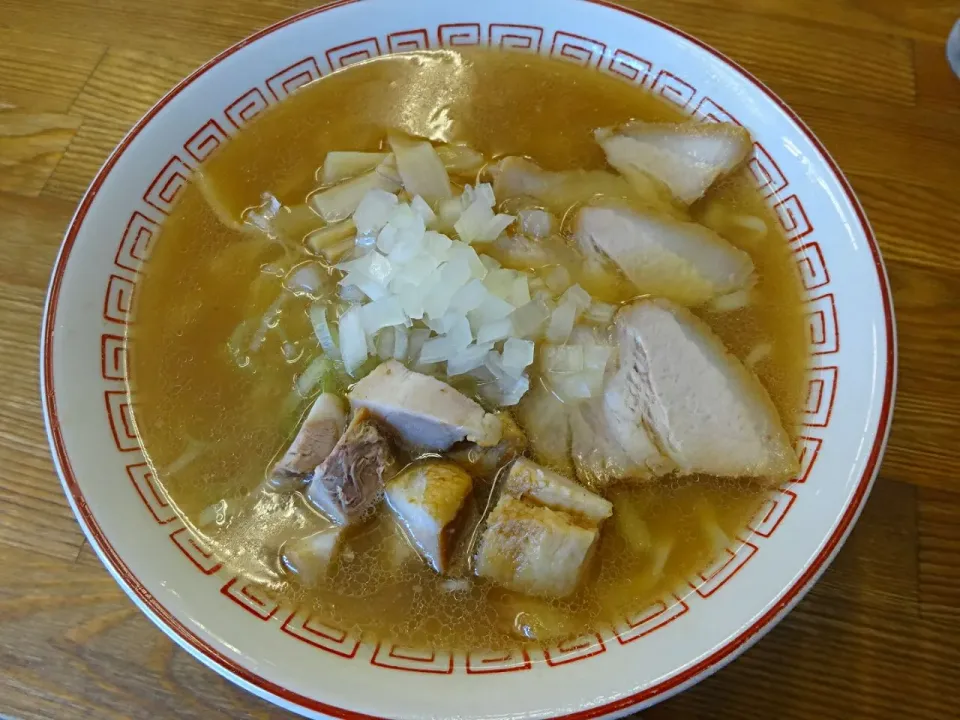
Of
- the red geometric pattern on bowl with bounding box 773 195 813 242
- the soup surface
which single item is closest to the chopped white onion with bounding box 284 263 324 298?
the soup surface

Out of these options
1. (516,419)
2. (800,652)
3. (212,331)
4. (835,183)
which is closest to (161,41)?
(212,331)

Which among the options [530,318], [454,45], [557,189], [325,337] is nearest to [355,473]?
[325,337]

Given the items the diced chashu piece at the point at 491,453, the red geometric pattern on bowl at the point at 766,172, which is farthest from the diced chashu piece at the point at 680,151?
the diced chashu piece at the point at 491,453

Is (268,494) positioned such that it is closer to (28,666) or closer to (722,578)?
(28,666)

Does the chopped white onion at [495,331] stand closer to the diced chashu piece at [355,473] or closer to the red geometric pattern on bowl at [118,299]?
the diced chashu piece at [355,473]

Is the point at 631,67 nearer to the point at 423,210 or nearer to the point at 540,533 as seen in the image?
the point at 423,210
